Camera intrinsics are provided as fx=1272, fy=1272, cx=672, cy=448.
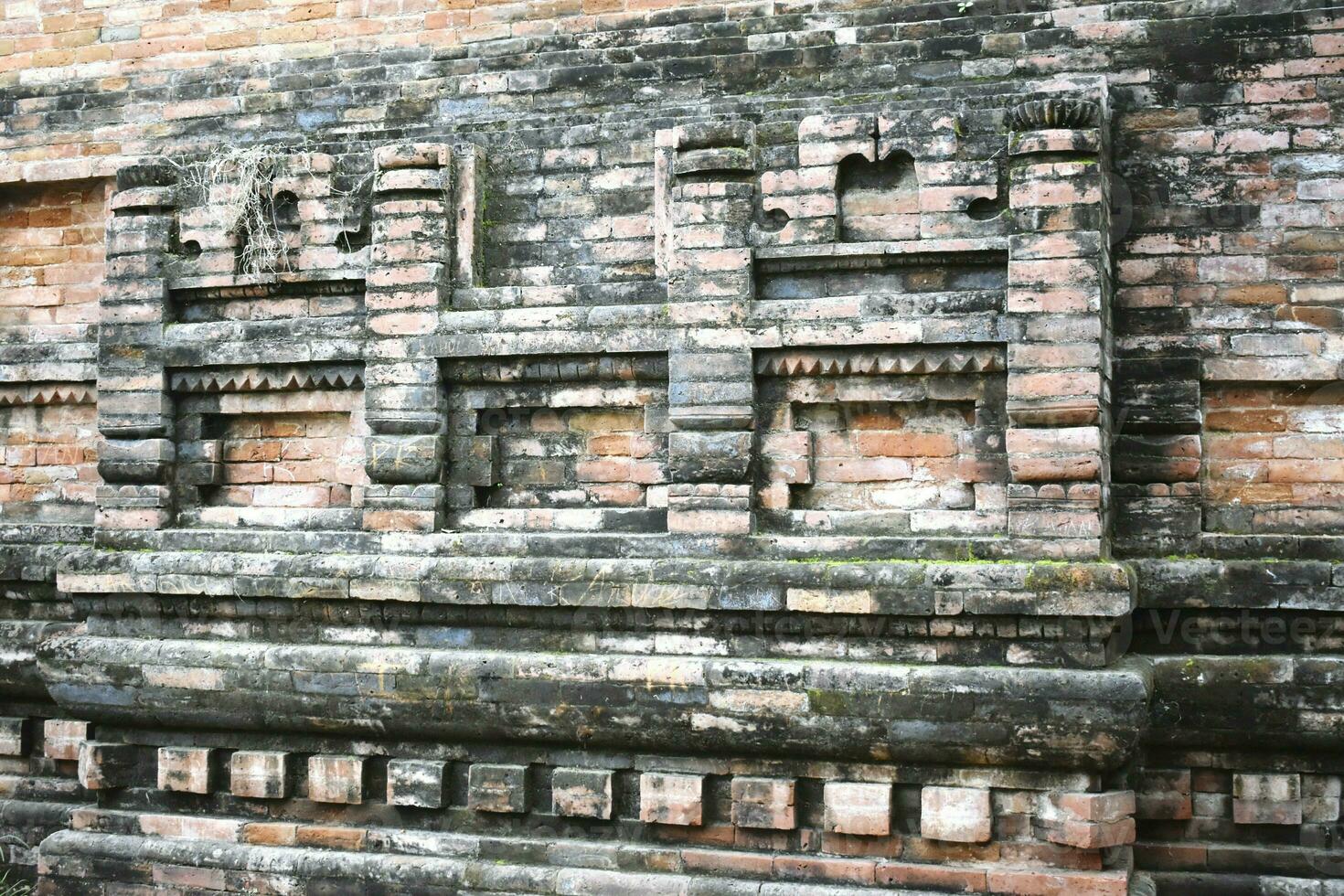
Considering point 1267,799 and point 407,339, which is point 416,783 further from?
point 1267,799

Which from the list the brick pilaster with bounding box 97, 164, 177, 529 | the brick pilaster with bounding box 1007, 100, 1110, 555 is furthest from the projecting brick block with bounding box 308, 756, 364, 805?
the brick pilaster with bounding box 1007, 100, 1110, 555

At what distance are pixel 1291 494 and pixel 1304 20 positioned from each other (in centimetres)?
290

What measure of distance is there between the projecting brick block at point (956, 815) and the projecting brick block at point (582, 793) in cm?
189

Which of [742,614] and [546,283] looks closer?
[742,614]

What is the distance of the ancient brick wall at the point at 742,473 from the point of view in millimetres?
7293

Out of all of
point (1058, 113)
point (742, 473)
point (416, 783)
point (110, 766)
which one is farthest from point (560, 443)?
point (110, 766)

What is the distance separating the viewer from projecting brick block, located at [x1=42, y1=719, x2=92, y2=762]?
9164 millimetres

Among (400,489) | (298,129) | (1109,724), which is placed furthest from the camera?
(298,129)

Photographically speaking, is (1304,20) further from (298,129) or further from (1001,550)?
(298,129)

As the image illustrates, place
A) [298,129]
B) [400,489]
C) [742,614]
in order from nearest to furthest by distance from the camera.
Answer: [742,614] < [400,489] < [298,129]

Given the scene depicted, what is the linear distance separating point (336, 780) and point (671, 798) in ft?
7.25

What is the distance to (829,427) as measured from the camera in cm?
782

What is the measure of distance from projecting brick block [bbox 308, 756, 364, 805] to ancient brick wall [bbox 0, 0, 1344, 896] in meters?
0.03

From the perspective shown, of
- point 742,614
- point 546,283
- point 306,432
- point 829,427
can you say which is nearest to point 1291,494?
point 829,427
